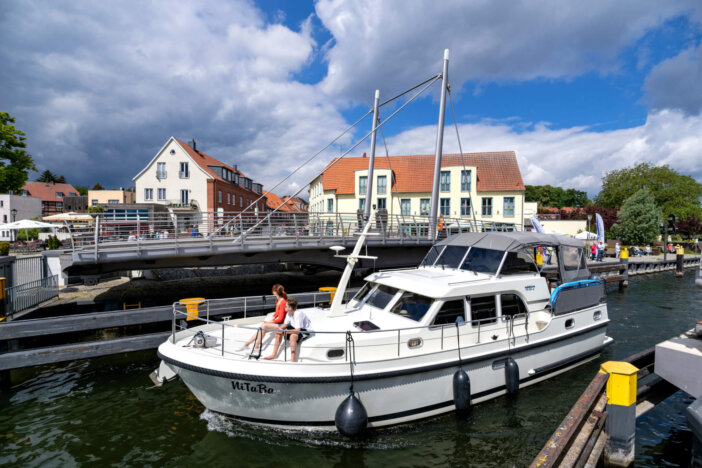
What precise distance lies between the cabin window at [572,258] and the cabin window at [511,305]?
2254 mm

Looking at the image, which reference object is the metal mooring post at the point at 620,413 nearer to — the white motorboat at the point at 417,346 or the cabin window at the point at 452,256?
the white motorboat at the point at 417,346

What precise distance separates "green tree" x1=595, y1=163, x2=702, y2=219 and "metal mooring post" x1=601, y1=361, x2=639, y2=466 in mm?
66321

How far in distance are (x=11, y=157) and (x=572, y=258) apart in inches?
1217

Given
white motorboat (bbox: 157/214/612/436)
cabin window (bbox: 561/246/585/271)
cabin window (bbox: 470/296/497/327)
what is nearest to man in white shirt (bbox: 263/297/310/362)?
white motorboat (bbox: 157/214/612/436)

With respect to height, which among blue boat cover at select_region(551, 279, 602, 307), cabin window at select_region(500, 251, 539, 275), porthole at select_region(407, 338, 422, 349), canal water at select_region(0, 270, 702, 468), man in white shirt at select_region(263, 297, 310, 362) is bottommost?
canal water at select_region(0, 270, 702, 468)

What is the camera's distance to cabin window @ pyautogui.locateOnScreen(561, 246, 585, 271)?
10.1 meters

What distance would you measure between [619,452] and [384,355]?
12.7ft

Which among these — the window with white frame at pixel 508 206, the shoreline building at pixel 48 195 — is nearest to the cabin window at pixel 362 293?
the window with white frame at pixel 508 206

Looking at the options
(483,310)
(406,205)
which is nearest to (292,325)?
(483,310)

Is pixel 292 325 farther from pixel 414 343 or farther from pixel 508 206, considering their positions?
pixel 508 206

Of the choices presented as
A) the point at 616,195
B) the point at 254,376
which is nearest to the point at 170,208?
the point at 254,376

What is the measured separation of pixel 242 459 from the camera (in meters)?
6.31

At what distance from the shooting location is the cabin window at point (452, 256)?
9.87 metres

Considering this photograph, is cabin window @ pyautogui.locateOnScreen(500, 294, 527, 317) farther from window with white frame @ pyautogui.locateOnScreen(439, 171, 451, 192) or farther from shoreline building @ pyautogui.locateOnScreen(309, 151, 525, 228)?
window with white frame @ pyautogui.locateOnScreen(439, 171, 451, 192)
